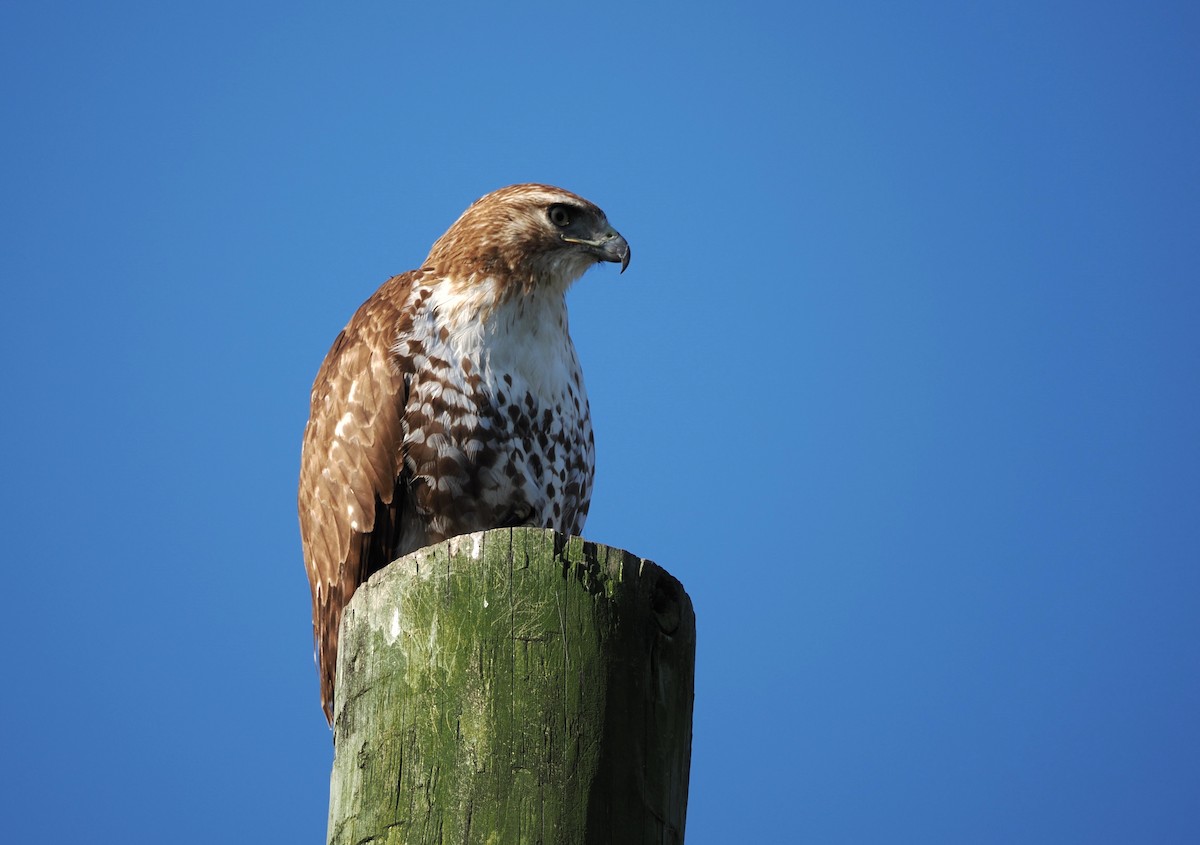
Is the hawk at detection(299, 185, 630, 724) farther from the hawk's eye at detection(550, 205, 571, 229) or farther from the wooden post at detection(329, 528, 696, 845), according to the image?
the wooden post at detection(329, 528, 696, 845)

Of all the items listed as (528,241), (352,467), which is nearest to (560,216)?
(528,241)

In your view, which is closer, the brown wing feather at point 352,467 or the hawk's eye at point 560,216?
the brown wing feather at point 352,467

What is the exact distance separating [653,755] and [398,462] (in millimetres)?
2584

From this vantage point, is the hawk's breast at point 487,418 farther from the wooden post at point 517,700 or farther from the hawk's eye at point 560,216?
the wooden post at point 517,700

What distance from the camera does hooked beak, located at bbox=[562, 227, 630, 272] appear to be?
6.10 m

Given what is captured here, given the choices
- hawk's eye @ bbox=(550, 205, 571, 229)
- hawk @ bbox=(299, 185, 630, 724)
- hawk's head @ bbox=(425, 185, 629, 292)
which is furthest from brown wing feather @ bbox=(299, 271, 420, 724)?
hawk's eye @ bbox=(550, 205, 571, 229)

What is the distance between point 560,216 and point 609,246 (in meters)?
0.27

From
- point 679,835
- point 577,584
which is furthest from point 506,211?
A: point 679,835

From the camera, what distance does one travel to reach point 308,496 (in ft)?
19.0

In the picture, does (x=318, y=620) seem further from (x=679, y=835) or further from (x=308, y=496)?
(x=679, y=835)

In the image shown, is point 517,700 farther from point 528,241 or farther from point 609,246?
point 609,246

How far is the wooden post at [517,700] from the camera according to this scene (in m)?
2.98

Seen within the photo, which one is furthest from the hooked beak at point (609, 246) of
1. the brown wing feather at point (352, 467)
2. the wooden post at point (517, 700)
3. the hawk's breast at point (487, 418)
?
the wooden post at point (517, 700)

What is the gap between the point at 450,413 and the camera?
5426mm
